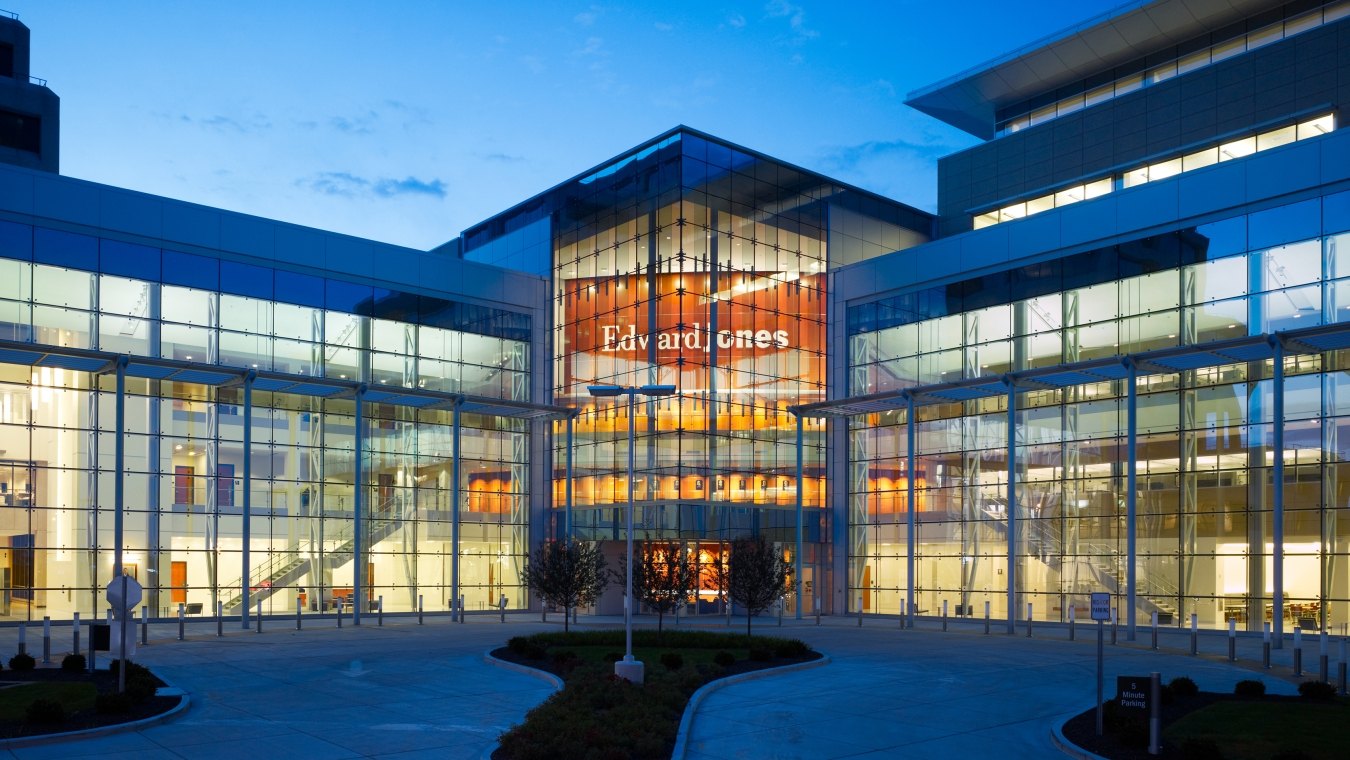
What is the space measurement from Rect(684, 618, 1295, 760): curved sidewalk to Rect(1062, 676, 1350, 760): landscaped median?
93cm

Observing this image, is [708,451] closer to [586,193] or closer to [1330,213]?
[586,193]

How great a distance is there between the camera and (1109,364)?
125 ft

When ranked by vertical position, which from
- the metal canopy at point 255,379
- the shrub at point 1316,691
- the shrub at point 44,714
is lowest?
the shrub at point 1316,691

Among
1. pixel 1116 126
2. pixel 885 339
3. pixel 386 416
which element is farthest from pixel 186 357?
pixel 1116 126

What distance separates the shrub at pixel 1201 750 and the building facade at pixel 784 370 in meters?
19.0

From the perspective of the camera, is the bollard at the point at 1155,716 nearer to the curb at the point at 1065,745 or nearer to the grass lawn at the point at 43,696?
the curb at the point at 1065,745

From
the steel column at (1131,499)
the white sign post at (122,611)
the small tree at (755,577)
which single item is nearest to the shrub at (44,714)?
the white sign post at (122,611)

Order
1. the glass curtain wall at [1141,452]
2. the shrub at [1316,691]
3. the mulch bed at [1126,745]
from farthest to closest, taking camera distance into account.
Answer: the glass curtain wall at [1141,452]
the shrub at [1316,691]
the mulch bed at [1126,745]

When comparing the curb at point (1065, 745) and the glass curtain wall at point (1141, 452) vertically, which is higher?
the glass curtain wall at point (1141, 452)

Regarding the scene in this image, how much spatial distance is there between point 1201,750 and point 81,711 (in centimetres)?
1697

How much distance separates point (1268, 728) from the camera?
18.4 meters

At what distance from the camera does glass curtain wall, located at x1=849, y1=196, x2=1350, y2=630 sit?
38438mm

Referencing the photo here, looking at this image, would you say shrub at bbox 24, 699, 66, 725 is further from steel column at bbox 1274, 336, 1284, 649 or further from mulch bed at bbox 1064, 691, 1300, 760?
steel column at bbox 1274, 336, 1284, 649

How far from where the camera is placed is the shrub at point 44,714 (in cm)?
1828
